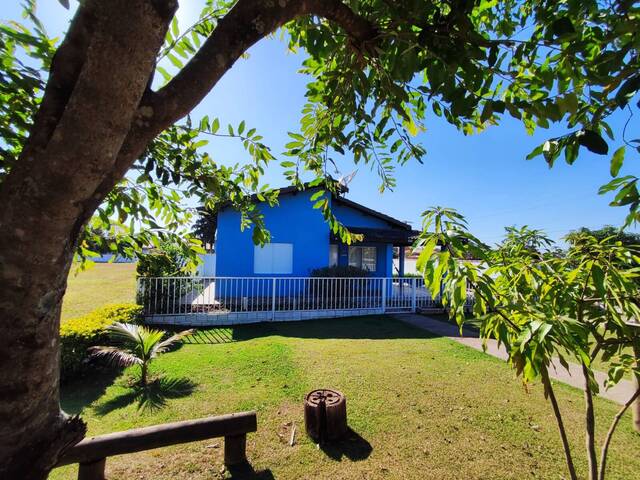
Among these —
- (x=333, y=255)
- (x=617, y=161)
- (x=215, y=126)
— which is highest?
(x=215, y=126)

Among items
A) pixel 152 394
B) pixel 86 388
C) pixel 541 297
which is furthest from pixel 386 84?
pixel 86 388

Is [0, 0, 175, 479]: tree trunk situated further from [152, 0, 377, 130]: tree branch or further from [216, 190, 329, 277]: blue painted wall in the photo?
[216, 190, 329, 277]: blue painted wall

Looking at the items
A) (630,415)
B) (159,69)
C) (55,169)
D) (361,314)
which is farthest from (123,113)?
(361,314)

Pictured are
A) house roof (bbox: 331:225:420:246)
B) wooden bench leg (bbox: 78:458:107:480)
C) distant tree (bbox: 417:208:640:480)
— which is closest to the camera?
distant tree (bbox: 417:208:640:480)

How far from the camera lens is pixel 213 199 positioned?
301cm

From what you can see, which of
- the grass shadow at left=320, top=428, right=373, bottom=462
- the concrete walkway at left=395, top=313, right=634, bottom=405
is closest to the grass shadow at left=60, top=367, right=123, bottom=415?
the grass shadow at left=320, top=428, right=373, bottom=462

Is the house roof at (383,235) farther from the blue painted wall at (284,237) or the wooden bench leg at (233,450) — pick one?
the wooden bench leg at (233,450)

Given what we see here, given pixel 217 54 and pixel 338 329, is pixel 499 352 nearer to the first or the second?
pixel 338 329

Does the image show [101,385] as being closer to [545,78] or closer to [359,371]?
[359,371]

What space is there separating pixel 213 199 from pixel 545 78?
8.64 feet

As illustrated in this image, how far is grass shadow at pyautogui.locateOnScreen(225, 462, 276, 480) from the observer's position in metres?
3.16

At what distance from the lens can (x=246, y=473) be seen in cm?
322

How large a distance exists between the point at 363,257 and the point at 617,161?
590 inches

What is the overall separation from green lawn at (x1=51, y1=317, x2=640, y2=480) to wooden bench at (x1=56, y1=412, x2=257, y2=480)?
309mm
